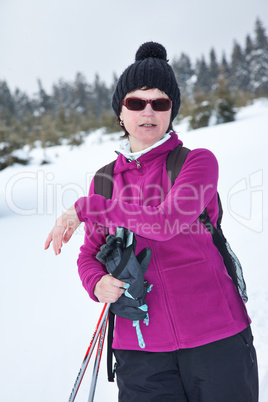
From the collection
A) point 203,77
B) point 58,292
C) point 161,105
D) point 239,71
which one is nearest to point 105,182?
point 161,105

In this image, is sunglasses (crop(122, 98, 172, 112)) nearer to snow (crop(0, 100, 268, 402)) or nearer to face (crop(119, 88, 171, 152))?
face (crop(119, 88, 171, 152))

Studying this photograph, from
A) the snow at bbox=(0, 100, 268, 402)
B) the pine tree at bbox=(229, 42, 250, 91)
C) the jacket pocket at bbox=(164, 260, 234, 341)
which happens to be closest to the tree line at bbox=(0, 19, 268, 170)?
the pine tree at bbox=(229, 42, 250, 91)

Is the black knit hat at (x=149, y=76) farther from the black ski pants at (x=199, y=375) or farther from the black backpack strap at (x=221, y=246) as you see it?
the black ski pants at (x=199, y=375)

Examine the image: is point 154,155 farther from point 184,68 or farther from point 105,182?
point 184,68

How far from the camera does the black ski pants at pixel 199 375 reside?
1.27 metres

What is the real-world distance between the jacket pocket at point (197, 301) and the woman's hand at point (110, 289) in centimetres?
22

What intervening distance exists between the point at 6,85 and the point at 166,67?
56896 mm

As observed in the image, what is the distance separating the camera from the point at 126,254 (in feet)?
4.12

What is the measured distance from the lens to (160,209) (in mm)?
1215

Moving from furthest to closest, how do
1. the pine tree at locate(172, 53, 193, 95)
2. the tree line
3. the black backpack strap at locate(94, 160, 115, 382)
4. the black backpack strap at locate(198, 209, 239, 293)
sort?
the pine tree at locate(172, 53, 193, 95)
the tree line
the black backpack strap at locate(94, 160, 115, 382)
the black backpack strap at locate(198, 209, 239, 293)

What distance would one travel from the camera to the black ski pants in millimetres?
1271

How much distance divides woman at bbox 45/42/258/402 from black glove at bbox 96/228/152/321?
0.05 m

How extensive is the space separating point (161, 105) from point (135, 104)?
14 centimetres

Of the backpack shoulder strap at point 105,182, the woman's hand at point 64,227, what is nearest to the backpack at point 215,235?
the backpack shoulder strap at point 105,182
